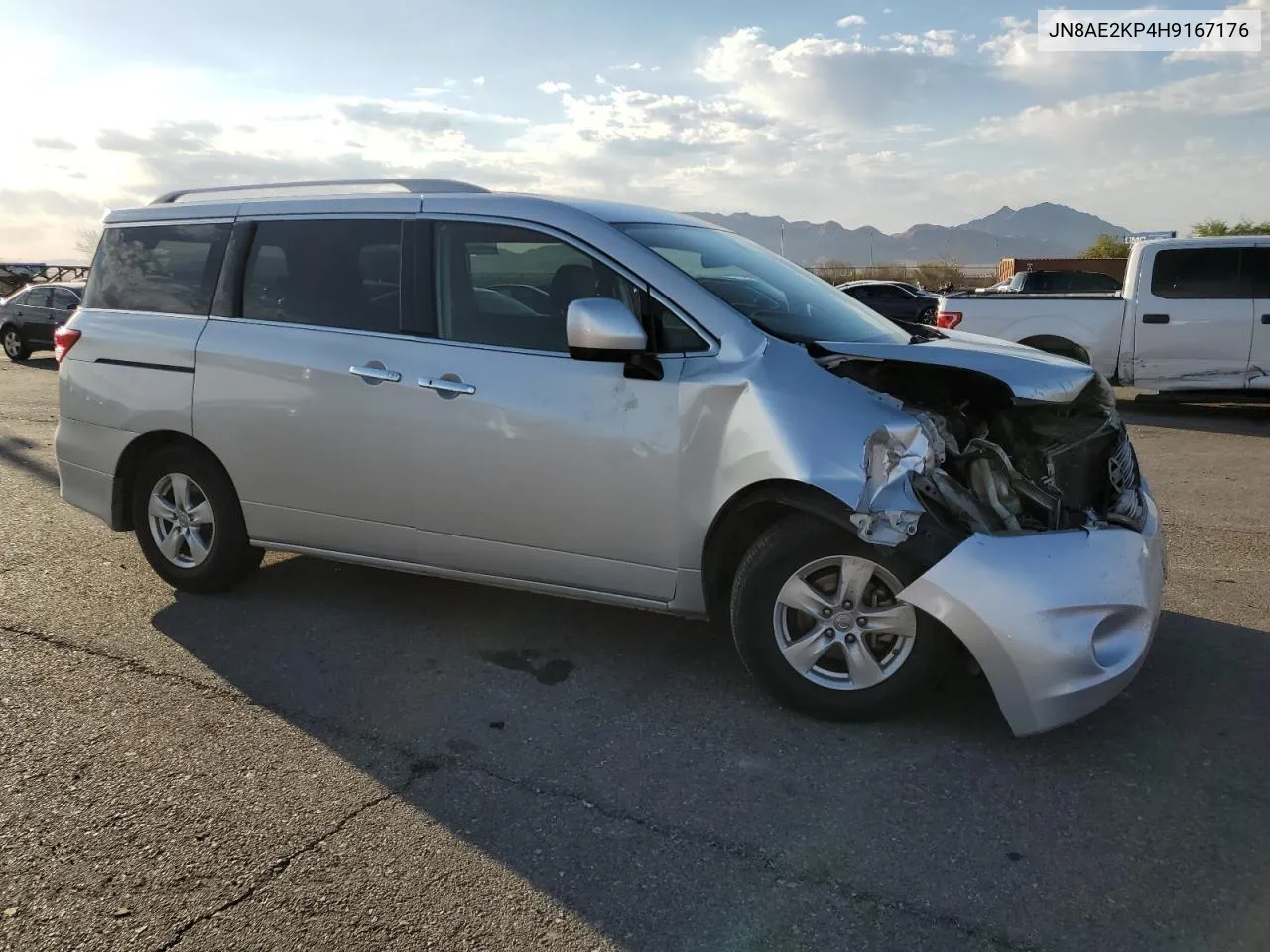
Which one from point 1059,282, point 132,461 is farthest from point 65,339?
point 1059,282

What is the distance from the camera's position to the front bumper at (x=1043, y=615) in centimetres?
330

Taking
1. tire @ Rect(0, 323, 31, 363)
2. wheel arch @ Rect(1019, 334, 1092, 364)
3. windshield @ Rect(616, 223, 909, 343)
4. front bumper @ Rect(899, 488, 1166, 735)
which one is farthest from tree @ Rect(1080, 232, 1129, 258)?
front bumper @ Rect(899, 488, 1166, 735)

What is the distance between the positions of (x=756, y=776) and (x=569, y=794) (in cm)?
61

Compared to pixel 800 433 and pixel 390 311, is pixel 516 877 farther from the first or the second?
pixel 390 311

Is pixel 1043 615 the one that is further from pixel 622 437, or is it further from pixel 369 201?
pixel 369 201

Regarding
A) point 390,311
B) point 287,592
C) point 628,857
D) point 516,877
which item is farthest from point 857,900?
point 287,592

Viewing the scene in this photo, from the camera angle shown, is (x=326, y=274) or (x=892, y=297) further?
(x=892, y=297)

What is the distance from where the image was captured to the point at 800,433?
11.7ft

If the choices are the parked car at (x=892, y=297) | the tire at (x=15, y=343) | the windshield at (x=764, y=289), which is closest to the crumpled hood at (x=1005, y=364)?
the windshield at (x=764, y=289)

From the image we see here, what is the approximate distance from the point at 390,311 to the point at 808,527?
6.72 ft

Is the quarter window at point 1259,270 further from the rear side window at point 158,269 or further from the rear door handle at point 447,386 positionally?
the rear side window at point 158,269

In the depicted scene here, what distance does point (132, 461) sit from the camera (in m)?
5.27

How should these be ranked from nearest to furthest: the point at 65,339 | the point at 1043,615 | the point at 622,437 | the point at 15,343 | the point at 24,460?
the point at 1043,615, the point at 622,437, the point at 65,339, the point at 24,460, the point at 15,343

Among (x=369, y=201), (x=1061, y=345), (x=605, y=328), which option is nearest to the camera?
(x=605, y=328)
